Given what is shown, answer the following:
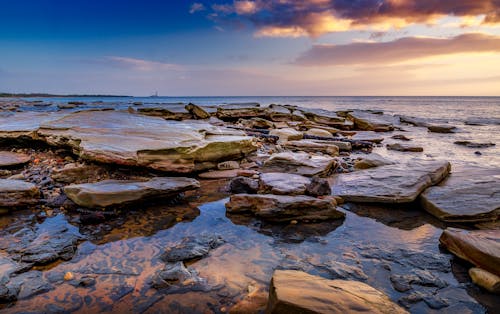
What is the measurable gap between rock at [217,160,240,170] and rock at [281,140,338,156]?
3086 millimetres

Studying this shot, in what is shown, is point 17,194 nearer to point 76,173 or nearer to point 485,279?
point 76,173

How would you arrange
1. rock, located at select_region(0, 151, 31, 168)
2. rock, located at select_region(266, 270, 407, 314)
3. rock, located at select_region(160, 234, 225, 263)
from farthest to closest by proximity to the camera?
rock, located at select_region(0, 151, 31, 168) < rock, located at select_region(160, 234, 225, 263) < rock, located at select_region(266, 270, 407, 314)

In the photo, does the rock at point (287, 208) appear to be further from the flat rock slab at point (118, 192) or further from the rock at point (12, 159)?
the rock at point (12, 159)

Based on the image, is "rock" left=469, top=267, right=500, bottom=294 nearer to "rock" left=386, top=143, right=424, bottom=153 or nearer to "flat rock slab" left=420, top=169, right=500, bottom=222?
"flat rock slab" left=420, top=169, right=500, bottom=222

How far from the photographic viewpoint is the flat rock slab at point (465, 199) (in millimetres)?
3986

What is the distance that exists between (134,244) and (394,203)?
12.4 feet

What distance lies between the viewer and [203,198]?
16.5 feet

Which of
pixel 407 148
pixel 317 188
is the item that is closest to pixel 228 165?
pixel 317 188

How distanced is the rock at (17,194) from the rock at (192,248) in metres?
2.45

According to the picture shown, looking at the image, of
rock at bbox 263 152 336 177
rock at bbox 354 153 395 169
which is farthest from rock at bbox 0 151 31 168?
rock at bbox 354 153 395 169

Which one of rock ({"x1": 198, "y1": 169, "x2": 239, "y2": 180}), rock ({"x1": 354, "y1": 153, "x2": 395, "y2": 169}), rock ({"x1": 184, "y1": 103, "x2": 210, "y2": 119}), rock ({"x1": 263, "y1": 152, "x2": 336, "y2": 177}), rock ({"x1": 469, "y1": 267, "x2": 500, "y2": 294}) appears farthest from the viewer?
rock ({"x1": 184, "y1": 103, "x2": 210, "y2": 119})

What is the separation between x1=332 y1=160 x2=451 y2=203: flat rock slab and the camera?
15.5ft

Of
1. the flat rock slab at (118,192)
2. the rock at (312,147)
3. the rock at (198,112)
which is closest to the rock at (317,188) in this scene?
the flat rock slab at (118,192)

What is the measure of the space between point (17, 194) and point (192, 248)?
2.80 m
